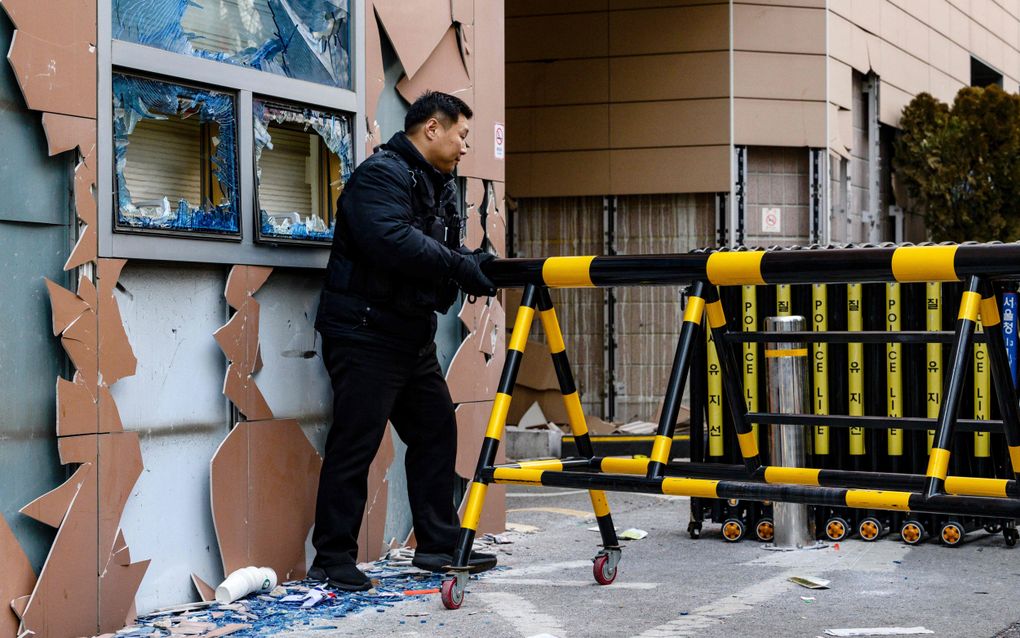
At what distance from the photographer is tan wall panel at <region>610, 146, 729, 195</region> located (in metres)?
13.8

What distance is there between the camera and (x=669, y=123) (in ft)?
46.1

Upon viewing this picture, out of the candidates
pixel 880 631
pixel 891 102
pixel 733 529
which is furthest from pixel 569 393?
pixel 891 102

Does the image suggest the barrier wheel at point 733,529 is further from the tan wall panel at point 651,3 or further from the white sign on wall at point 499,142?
the tan wall panel at point 651,3

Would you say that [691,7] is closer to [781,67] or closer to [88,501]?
[781,67]

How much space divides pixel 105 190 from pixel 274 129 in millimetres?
1105

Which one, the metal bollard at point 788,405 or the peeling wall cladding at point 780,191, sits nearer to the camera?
the metal bollard at point 788,405

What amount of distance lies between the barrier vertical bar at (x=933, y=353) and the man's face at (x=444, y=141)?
2546 mm

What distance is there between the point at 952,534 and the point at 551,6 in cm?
930

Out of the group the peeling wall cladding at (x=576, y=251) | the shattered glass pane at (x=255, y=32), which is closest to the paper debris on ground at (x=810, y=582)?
the shattered glass pane at (x=255, y=32)

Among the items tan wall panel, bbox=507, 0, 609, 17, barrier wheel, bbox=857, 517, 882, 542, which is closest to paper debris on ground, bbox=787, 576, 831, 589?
barrier wheel, bbox=857, 517, 882, 542

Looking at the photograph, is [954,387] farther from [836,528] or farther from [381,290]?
[836,528]

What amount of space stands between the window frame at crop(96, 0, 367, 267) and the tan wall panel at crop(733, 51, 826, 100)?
8620 millimetres

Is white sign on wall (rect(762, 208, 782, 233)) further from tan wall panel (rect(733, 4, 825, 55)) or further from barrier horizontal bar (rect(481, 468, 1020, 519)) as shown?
barrier horizontal bar (rect(481, 468, 1020, 519))

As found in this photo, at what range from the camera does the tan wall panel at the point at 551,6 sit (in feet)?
47.1
